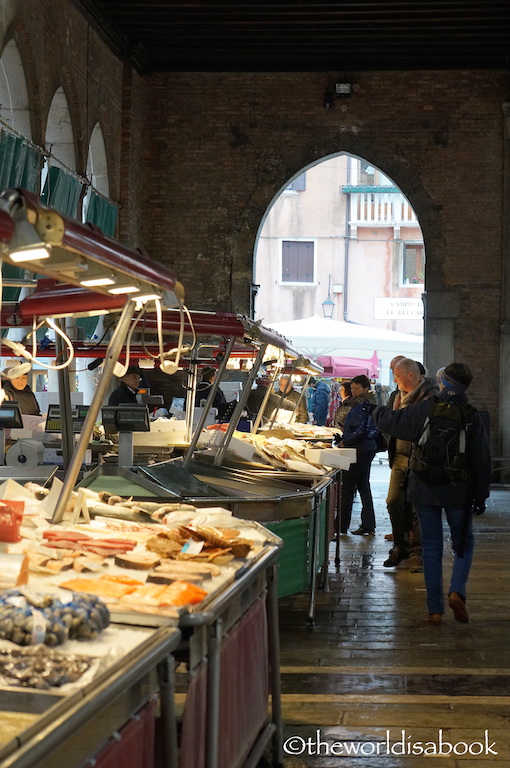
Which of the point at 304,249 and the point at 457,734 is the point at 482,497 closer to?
the point at 457,734

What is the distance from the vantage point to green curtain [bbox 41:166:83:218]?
11953mm

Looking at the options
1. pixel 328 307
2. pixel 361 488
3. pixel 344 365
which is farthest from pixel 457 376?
pixel 328 307

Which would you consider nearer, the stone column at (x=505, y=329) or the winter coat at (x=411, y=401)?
the winter coat at (x=411, y=401)

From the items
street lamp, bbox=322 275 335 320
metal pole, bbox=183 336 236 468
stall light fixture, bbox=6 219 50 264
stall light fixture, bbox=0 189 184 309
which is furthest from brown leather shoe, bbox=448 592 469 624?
street lamp, bbox=322 275 335 320

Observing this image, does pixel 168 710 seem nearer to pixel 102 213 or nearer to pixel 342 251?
pixel 102 213

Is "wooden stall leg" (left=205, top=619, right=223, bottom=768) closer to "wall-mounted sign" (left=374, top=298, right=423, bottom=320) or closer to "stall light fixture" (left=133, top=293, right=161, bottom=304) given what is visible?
"stall light fixture" (left=133, top=293, right=161, bottom=304)

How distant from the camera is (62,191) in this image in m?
12.3

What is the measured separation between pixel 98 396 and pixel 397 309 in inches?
1136

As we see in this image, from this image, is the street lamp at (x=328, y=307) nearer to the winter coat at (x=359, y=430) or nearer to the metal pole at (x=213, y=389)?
the winter coat at (x=359, y=430)

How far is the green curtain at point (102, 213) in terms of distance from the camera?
44.4 feet

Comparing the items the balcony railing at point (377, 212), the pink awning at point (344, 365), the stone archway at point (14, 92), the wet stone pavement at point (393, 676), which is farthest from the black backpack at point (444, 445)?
the balcony railing at point (377, 212)

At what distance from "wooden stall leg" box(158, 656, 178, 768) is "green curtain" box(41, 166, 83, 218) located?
31.9 ft

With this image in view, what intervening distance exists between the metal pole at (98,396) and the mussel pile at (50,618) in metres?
1.19

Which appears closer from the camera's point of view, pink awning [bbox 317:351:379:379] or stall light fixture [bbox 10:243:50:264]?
stall light fixture [bbox 10:243:50:264]
